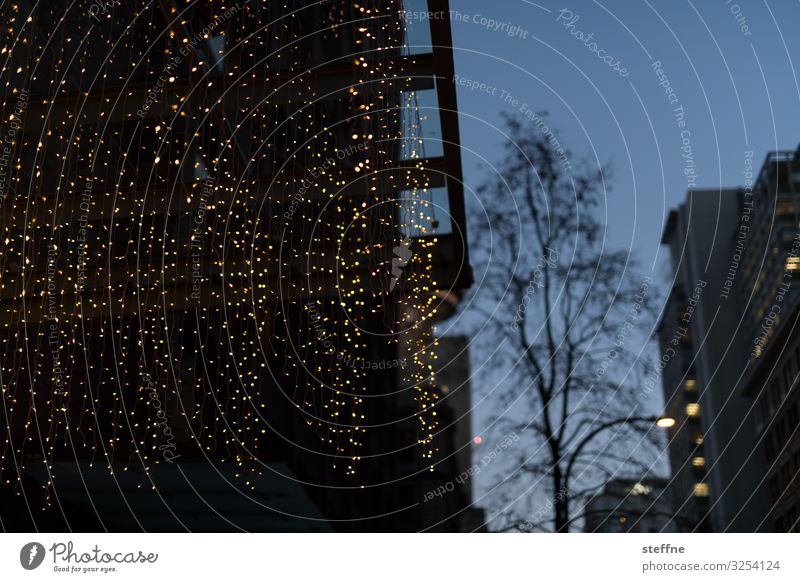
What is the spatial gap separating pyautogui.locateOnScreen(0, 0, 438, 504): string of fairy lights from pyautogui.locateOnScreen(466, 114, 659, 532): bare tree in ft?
2.01

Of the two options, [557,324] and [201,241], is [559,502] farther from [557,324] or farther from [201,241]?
[201,241]

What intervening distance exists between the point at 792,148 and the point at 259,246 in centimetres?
363

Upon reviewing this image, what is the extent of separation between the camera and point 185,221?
713 centimetres

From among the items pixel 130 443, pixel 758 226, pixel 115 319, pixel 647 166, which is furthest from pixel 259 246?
pixel 758 226

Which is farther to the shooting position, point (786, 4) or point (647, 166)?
point (647, 166)

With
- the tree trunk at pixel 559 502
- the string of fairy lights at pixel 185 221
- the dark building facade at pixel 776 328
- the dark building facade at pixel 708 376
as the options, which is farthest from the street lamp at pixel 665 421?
the string of fairy lights at pixel 185 221

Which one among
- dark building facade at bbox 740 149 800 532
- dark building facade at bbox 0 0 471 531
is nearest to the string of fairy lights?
dark building facade at bbox 0 0 471 531

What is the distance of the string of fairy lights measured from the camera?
245 inches

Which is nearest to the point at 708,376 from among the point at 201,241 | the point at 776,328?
the point at 776,328

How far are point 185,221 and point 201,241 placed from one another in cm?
41

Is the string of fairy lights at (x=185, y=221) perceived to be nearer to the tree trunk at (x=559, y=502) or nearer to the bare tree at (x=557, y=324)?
the bare tree at (x=557, y=324)

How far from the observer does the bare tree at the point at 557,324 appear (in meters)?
6.92

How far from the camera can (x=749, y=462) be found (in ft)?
21.6
